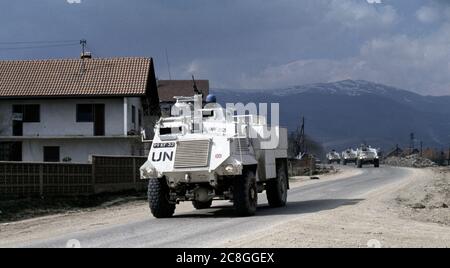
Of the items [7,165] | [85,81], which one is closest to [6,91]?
[85,81]

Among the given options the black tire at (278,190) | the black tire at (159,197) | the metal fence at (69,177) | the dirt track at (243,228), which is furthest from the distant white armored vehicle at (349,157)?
the black tire at (159,197)

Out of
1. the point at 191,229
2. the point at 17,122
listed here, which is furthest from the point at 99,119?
the point at 191,229

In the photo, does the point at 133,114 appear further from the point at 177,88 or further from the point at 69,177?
the point at 177,88

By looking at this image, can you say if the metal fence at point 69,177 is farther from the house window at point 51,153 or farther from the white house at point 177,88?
the white house at point 177,88

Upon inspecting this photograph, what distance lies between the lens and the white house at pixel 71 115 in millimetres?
42094

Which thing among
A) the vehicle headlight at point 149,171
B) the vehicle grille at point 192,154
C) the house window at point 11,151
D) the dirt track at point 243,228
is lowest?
the dirt track at point 243,228

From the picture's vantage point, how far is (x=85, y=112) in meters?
42.9

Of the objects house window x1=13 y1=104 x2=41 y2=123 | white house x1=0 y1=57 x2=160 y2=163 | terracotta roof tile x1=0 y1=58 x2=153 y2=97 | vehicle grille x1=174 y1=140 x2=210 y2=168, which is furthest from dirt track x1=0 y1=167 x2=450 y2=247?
house window x1=13 y1=104 x2=41 y2=123

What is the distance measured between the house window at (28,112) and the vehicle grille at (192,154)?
28.1 m

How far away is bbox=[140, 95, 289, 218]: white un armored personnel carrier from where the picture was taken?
54.8ft

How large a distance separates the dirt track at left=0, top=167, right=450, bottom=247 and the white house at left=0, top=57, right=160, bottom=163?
2103 centimetres
